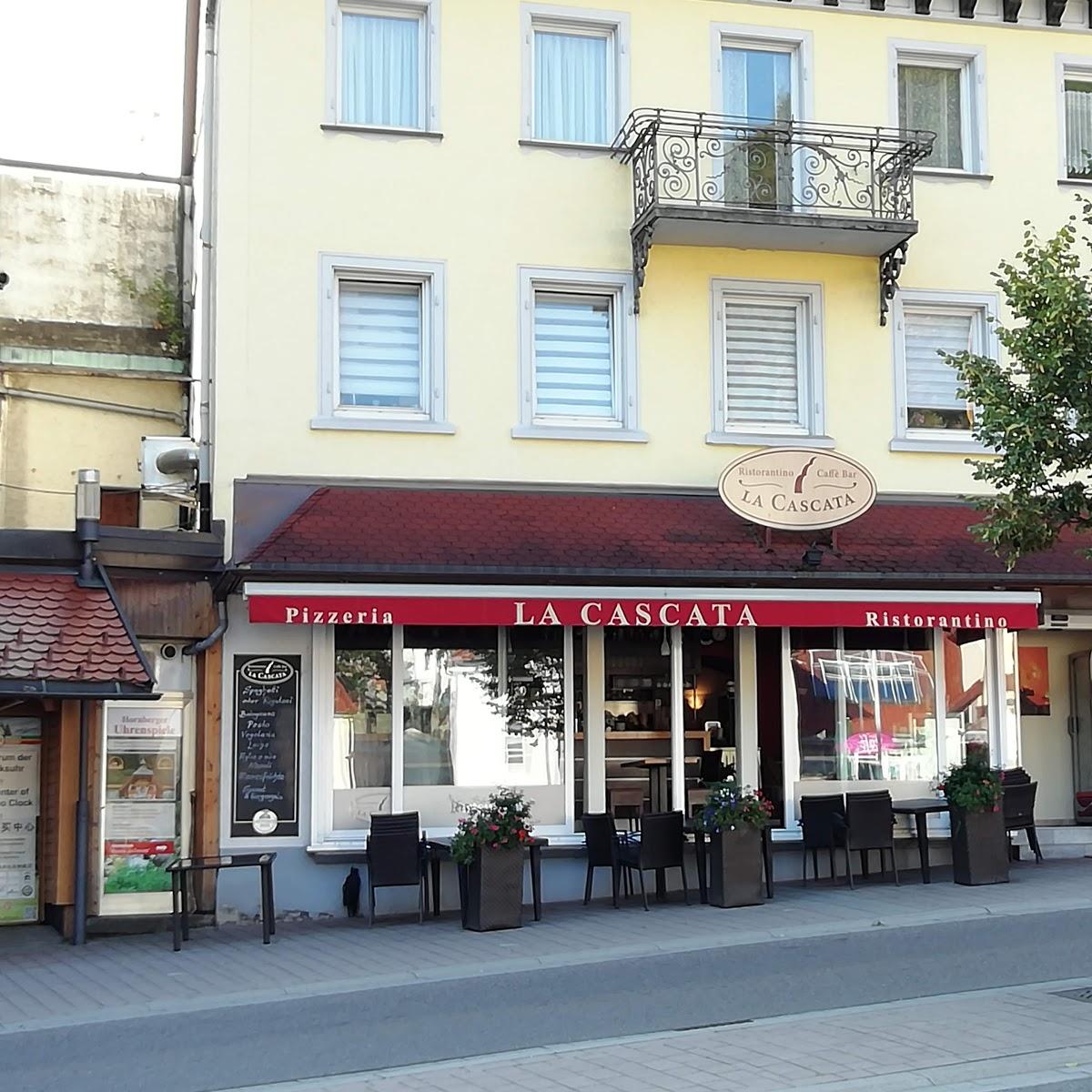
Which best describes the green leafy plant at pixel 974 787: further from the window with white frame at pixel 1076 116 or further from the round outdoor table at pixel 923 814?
the window with white frame at pixel 1076 116

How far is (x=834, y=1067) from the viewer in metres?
7.86

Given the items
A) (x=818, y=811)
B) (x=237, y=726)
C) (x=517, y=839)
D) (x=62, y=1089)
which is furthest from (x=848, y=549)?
(x=62, y=1089)

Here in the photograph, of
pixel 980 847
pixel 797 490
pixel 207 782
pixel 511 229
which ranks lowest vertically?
pixel 980 847

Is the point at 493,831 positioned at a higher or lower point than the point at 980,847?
higher

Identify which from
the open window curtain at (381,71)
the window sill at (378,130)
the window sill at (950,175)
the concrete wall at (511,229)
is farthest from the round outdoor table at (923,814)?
the open window curtain at (381,71)

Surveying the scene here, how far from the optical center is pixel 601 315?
1568 cm

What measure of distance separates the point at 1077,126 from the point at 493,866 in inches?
443

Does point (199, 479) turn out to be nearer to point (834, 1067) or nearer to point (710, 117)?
point (710, 117)

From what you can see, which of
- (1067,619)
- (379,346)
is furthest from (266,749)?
(1067,619)

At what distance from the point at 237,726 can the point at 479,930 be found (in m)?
3.12

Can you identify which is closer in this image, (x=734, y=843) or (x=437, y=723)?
(x=734, y=843)

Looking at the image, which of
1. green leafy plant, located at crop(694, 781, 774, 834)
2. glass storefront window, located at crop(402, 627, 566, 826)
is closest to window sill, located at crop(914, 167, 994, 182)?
glass storefront window, located at crop(402, 627, 566, 826)

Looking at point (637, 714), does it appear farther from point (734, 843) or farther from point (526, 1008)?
point (526, 1008)

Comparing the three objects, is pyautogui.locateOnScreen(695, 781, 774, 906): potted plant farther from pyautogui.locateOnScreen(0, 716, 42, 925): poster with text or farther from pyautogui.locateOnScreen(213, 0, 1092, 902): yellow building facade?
pyautogui.locateOnScreen(0, 716, 42, 925): poster with text
